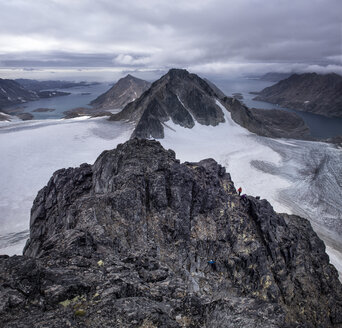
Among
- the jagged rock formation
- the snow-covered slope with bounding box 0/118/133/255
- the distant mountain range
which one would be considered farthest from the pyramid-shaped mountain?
the jagged rock formation

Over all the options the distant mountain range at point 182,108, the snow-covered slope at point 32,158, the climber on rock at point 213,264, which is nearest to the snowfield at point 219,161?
the snow-covered slope at point 32,158

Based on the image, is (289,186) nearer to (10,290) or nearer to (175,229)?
(175,229)

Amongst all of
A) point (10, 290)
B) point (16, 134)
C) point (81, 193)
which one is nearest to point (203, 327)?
point (10, 290)

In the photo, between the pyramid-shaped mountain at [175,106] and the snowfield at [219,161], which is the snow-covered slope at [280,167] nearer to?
the snowfield at [219,161]

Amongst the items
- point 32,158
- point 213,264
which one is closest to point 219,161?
point 32,158

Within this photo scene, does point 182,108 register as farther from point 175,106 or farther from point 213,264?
point 213,264

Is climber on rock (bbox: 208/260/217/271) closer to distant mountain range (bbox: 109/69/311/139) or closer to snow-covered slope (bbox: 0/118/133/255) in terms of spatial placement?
snow-covered slope (bbox: 0/118/133/255)
